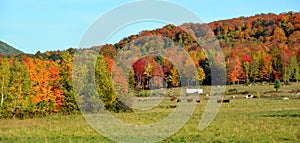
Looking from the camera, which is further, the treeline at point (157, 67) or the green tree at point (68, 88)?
the green tree at point (68, 88)

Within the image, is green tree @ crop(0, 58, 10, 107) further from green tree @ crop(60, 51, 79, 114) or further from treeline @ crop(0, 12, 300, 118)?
green tree @ crop(60, 51, 79, 114)

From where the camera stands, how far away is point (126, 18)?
69.7 feet

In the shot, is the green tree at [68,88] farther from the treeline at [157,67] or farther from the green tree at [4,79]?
the green tree at [4,79]

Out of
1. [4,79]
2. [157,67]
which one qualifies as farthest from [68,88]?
[157,67]

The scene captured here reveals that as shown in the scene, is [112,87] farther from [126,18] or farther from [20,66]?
[126,18]

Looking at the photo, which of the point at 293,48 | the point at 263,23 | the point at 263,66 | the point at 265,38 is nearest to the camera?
the point at 263,66

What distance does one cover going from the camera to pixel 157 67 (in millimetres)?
98250

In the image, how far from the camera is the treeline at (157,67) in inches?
1718

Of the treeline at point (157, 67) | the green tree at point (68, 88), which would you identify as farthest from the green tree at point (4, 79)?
the green tree at point (68, 88)

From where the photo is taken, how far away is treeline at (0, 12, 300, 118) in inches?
1718

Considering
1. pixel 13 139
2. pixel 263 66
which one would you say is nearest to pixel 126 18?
pixel 13 139

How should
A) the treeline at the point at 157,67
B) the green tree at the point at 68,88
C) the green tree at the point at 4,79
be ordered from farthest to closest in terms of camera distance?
the green tree at the point at 68,88
the treeline at the point at 157,67
the green tree at the point at 4,79

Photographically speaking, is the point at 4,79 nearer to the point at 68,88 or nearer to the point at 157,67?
the point at 68,88

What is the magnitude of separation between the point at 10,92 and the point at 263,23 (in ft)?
539
